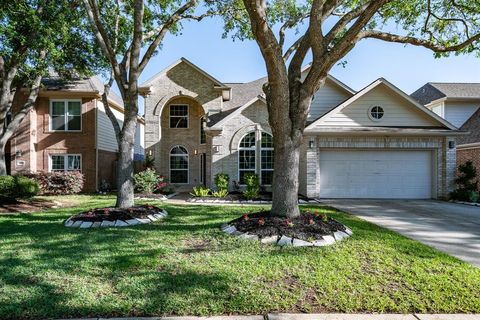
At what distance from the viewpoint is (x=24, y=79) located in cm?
1505

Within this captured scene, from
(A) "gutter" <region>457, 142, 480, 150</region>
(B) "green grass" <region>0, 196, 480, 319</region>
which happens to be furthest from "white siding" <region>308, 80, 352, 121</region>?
(B) "green grass" <region>0, 196, 480, 319</region>

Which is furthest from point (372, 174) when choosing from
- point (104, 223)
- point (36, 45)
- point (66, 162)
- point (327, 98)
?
point (66, 162)

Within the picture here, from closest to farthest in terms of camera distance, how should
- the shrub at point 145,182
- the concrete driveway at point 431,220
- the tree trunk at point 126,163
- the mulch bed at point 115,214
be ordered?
1. the concrete driveway at point 431,220
2. the mulch bed at point 115,214
3. the tree trunk at point 126,163
4. the shrub at point 145,182

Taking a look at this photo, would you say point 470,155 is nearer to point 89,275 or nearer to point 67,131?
point 89,275

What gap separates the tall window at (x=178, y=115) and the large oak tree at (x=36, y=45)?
4.86m

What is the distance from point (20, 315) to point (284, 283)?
3184 mm

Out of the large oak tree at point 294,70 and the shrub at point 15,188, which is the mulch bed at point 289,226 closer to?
the large oak tree at point 294,70

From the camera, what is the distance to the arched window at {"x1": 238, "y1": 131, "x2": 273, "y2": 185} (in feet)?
52.4

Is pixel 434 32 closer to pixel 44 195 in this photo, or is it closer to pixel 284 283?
pixel 284 283

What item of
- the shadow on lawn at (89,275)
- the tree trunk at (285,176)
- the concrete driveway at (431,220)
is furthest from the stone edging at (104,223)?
the concrete driveway at (431,220)

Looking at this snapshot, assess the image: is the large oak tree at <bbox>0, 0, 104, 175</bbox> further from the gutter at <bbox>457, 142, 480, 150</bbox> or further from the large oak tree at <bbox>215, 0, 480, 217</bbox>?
the gutter at <bbox>457, 142, 480, 150</bbox>

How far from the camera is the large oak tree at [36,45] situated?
40.0ft

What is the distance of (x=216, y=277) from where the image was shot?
14.8 feet

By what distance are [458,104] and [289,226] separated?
19.7 metres
